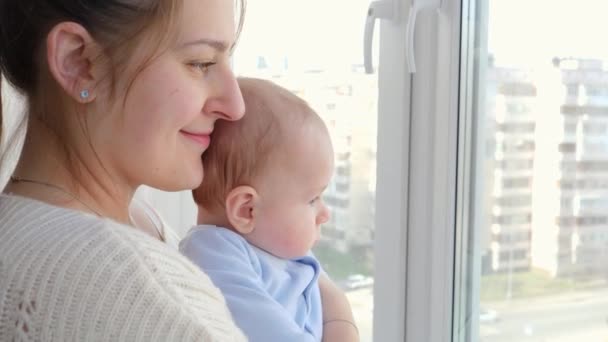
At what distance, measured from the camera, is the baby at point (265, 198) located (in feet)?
3.56

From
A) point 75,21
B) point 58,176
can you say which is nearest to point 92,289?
point 58,176

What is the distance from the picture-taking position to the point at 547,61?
123 centimetres

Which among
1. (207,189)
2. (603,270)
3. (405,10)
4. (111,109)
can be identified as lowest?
(603,270)

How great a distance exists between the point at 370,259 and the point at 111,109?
0.86 metres

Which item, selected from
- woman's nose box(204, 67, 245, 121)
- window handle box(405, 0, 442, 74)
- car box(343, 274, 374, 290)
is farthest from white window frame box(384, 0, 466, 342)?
woman's nose box(204, 67, 245, 121)

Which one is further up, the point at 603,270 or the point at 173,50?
the point at 173,50

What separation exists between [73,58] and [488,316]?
0.84 metres

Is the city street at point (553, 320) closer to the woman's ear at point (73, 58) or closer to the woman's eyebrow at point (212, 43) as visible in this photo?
the woman's eyebrow at point (212, 43)

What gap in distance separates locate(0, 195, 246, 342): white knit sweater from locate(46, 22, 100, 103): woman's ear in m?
0.17

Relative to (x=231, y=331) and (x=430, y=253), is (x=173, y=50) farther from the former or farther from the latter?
(x=430, y=253)

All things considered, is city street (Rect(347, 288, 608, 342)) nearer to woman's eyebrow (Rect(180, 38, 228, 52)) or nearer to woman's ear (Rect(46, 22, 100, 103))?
woman's eyebrow (Rect(180, 38, 228, 52))

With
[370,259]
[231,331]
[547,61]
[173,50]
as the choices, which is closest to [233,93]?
[173,50]

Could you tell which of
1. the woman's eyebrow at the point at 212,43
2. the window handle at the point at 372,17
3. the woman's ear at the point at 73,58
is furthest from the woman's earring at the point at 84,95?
the window handle at the point at 372,17

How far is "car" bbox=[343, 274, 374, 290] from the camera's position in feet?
5.58
